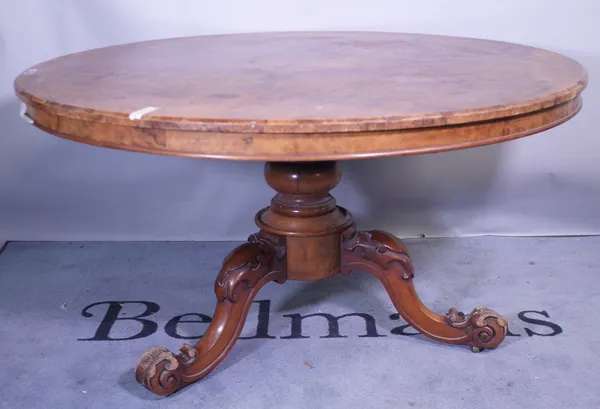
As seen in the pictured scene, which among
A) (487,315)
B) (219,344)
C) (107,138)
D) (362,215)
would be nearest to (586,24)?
(362,215)

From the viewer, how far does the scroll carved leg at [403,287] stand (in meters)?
1.72

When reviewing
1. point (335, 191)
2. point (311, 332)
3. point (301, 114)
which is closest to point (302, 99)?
point (301, 114)

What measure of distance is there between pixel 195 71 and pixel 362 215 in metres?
1.00

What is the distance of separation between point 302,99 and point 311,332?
73 cm

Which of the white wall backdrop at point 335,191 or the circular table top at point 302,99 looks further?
the white wall backdrop at point 335,191

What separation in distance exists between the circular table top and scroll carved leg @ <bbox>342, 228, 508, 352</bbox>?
1.28 ft

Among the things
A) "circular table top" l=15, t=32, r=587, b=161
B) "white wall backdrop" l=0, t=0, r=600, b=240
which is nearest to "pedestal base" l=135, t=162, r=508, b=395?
"circular table top" l=15, t=32, r=587, b=161

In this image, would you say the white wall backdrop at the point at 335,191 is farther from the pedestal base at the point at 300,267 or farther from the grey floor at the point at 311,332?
the pedestal base at the point at 300,267

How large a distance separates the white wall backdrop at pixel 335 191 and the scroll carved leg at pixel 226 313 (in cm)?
71

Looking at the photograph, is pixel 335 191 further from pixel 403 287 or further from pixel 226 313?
pixel 226 313

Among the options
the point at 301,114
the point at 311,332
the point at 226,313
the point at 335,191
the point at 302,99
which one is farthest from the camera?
the point at 335,191

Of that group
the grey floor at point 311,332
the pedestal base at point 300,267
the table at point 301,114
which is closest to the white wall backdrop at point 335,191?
the grey floor at point 311,332

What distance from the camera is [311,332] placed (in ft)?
6.00

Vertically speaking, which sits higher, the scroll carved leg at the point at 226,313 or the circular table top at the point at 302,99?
the circular table top at the point at 302,99
